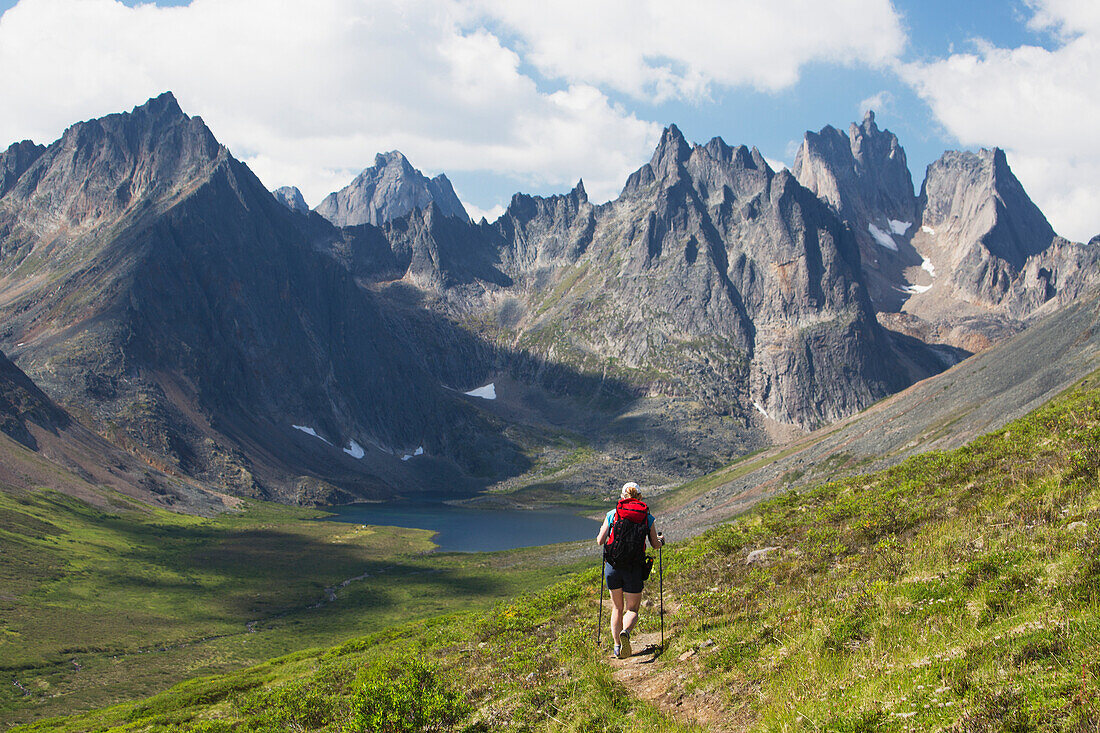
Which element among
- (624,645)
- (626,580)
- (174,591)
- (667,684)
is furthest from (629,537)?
(174,591)

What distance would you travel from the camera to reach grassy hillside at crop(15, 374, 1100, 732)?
982 cm

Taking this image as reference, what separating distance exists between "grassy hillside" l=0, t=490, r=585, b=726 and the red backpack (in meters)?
61.4

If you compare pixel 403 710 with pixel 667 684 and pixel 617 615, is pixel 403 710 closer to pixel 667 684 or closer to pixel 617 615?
pixel 617 615

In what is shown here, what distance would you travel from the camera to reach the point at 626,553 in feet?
52.7

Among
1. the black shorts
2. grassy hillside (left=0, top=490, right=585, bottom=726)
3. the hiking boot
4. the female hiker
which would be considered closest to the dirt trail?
the hiking boot

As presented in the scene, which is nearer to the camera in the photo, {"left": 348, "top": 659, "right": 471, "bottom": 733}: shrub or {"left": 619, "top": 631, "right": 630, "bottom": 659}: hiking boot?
{"left": 348, "top": 659, "right": 471, "bottom": 733}: shrub

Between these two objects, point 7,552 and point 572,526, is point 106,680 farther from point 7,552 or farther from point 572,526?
point 572,526

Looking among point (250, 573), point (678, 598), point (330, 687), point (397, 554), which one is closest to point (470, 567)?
point (397, 554)

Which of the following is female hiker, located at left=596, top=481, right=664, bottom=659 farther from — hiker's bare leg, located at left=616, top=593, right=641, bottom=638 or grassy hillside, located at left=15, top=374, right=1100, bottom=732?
grassy hillside, located at left=15, top=374, right=1100, bottom=732

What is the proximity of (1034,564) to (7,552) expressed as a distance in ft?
437

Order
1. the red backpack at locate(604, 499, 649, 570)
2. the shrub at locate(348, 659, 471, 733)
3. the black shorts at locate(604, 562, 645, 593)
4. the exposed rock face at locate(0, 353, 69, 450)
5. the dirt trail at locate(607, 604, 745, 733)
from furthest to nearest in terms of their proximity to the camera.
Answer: the exposed rock face at locate(0, 353, 69, 450), the black shorts at locate(604, 562, 645, 593), the red backpack at locate(604, 499, 649, 570), the shrub at locate(348, 659, 471, 733), the dirt trail at locate(607, 604, 745, 733)

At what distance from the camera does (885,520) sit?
22.2m

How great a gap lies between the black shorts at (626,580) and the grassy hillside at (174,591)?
6088 cm

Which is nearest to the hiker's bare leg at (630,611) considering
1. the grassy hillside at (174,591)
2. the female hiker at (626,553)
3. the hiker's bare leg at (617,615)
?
the female hiker at (626,553)
